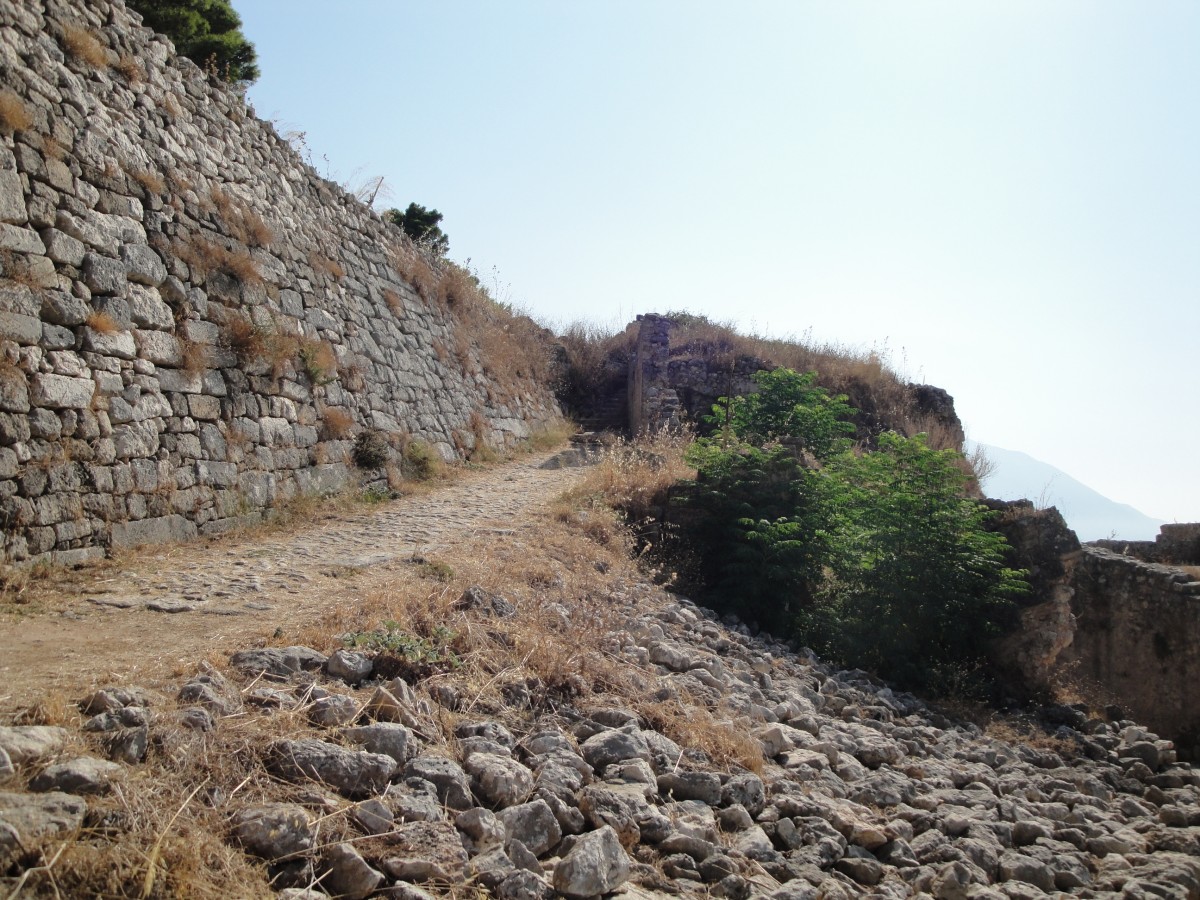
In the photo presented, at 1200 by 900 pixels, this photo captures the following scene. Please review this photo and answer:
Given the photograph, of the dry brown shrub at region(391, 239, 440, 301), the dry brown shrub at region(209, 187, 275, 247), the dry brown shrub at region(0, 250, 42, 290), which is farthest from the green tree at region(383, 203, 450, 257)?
the dry brown shrub at region(0, 250, 42, 290)

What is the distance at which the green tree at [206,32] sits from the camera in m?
11.8

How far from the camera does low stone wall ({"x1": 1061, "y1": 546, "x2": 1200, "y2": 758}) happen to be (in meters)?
7.66

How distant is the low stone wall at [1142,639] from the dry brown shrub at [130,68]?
35.7 feet

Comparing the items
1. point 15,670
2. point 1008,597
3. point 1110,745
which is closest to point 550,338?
point 1008,597

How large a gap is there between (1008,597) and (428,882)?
626 centimetres

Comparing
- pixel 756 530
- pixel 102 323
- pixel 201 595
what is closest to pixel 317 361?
pixel 102 323

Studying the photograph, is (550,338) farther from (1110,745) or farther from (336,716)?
(336,716)

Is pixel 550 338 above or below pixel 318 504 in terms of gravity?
above

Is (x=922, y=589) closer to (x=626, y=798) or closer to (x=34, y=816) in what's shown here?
(x=626, y=798)

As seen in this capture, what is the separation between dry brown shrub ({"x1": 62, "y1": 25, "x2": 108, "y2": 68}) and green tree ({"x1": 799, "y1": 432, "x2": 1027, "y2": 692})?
8371 mm

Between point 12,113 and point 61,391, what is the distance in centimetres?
225

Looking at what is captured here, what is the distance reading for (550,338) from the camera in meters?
20.7

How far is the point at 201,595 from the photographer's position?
5500 mm

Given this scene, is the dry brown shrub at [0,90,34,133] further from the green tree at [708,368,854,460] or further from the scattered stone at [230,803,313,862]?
the green tree at [708,368,854,460]
